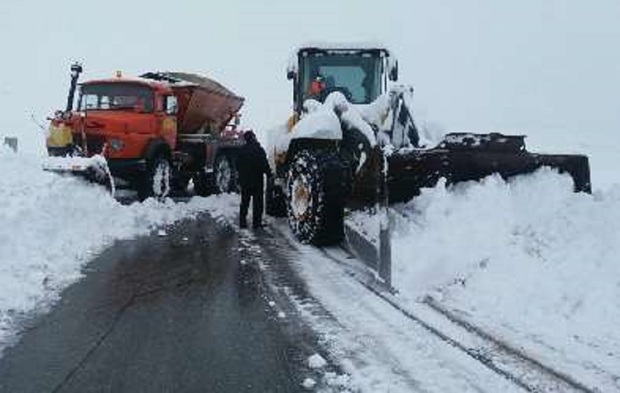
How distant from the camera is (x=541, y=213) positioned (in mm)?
8031

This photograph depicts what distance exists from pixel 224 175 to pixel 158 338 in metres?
12.0

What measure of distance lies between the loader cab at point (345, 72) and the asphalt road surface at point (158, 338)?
14.5 feet

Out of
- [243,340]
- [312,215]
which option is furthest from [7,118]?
[243,340]

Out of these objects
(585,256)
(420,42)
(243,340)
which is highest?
(420,42)

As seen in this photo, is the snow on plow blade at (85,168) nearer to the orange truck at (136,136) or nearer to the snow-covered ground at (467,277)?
the orange truck at (136,136)

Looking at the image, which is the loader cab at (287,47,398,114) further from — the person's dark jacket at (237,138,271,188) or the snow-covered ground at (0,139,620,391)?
the snow-covered ground at (0,139,620,391)

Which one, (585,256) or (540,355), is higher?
(585,256)

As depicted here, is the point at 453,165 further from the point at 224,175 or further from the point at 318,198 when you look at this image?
the point at 224,175

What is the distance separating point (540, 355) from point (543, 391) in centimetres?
67

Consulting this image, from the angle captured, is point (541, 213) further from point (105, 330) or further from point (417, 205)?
point (105, 330)

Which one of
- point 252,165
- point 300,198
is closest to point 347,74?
point 252,165

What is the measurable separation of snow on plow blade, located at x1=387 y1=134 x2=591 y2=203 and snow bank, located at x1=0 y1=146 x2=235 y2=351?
359cm

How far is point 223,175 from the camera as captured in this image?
17.8 meters

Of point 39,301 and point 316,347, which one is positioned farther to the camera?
point 39,301
